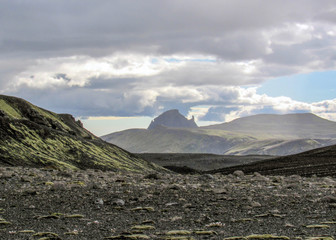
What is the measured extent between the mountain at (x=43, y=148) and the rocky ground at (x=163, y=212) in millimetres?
49033

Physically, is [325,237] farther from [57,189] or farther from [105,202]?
[57,189]

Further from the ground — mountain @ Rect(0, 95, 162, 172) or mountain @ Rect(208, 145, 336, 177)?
mountain @ Rect(0, 95, 162, 172)

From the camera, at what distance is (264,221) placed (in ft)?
57.9

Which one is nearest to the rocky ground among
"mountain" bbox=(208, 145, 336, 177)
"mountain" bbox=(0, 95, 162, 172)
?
"mountain" bbox=(208, 145, 336, 177)

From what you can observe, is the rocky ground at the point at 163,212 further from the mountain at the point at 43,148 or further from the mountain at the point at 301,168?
the mountain at the point at 43,148

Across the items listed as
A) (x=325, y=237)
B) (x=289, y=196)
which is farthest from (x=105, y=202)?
(x=325, y=237)

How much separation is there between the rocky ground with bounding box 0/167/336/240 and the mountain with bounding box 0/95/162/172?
49033 millimetres

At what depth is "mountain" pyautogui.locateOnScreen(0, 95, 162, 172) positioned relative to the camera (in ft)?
262

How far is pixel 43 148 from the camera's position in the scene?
91.4 metres

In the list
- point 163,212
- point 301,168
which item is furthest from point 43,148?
point 163,212

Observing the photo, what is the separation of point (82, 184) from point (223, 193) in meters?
10.4

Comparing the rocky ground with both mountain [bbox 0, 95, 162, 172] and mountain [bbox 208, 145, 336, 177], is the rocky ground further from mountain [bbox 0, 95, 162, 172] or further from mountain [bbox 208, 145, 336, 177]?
mountain [bbox 0, 95, 162, 172]

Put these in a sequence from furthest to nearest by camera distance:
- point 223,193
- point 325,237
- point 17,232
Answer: point 223,193
point 17,232
point 325,237

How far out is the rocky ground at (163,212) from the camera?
15750mm
